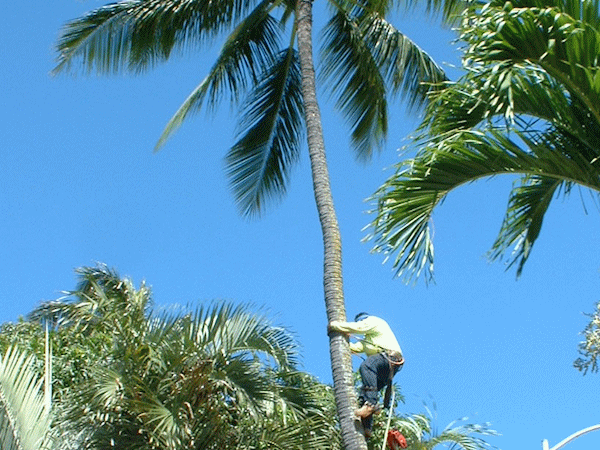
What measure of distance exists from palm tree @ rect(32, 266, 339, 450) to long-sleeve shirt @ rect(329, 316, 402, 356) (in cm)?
91

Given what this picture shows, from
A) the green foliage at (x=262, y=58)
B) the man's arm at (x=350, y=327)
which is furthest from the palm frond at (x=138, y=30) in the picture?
the man's arm at (x=350, y=327)

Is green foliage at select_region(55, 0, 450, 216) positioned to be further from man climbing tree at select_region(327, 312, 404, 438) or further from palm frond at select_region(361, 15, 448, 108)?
man climbing tree at select_region(327, 312, 404, 438)

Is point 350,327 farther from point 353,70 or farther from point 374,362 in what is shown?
point 353,70

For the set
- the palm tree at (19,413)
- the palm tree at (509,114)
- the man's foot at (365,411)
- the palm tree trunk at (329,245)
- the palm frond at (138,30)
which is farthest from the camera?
the palm frond at (138,30)

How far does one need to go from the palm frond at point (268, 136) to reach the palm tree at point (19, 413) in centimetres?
611

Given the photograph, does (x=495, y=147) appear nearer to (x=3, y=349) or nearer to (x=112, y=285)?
(x=3, y=349)

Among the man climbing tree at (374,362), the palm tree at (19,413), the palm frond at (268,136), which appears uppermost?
the palm frond at (268,136)

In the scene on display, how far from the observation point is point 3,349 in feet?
40.6

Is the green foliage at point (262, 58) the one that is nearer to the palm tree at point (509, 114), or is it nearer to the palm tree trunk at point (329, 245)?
the palm tree trunk at point (329, 245)

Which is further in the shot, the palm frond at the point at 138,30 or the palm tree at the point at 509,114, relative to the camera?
the palm frond at the point at 138,30

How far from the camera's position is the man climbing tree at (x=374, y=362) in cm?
958

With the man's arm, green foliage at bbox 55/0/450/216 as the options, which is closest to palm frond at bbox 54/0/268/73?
green foliage at bbox 55/0/450/216

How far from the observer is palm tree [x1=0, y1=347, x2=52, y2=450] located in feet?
30.3

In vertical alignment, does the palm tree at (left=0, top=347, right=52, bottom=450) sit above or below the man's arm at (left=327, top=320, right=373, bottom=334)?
below
